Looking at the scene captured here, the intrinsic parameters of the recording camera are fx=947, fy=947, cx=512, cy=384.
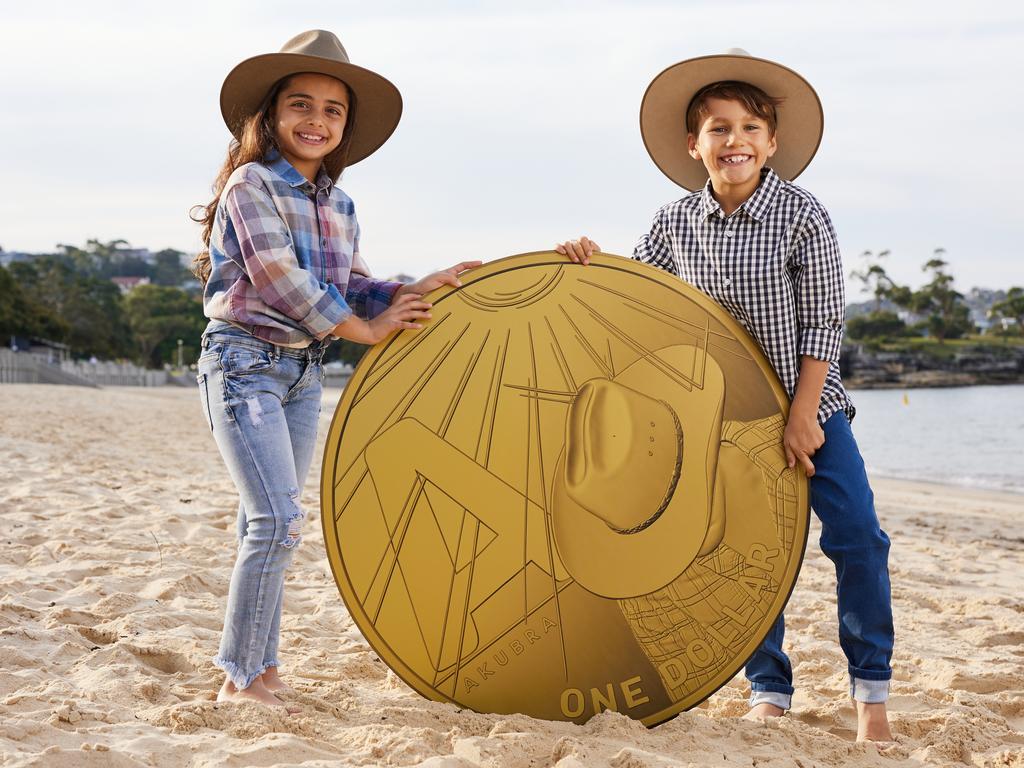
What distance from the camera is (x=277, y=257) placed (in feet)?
7.79

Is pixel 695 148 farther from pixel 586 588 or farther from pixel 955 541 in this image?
pixel 955 541

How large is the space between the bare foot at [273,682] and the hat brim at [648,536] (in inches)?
34.0

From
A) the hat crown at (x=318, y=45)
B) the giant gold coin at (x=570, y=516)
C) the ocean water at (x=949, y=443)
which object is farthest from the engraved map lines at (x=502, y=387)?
the ocean water at (x=949, y=443)

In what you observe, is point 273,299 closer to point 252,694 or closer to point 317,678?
point 252,694

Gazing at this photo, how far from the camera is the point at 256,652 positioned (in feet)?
8.21

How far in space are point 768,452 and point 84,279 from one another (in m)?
65.1

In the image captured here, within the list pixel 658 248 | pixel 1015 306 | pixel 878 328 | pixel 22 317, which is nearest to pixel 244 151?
pixel 658 248

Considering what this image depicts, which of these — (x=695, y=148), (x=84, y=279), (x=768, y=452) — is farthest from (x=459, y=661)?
(x=84, y=279)

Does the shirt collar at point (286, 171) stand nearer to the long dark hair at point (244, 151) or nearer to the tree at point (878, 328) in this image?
the long dark hair at point (244, 151)

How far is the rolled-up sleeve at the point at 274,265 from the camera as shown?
2377mm

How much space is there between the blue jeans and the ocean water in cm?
1249

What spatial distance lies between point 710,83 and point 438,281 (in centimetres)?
95

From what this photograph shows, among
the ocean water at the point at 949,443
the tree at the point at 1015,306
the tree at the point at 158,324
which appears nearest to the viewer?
the ocean water at the point at 949,443

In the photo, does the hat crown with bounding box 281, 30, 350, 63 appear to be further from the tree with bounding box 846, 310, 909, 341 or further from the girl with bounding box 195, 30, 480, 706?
the tree with bounding box 846, 310, 909, 341
